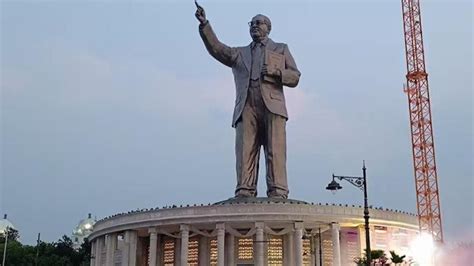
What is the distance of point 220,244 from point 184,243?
3.02 meters

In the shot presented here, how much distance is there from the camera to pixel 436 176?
238 feet

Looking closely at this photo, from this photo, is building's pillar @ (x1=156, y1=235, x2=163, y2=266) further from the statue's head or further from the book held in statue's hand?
the statue's head

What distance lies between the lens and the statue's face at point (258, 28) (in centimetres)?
5144

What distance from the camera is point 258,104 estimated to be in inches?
2012

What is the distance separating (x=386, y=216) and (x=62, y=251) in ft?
165

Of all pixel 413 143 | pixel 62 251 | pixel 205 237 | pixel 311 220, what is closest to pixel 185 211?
pixel 205 237

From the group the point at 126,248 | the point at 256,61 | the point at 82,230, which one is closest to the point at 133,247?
the point at 126,248

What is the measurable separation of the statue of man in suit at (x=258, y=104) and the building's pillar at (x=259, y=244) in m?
4.08

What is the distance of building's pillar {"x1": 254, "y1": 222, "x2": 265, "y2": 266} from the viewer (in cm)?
4569

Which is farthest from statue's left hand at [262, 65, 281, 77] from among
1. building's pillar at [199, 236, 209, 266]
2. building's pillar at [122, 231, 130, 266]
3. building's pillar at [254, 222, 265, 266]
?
building's pillar at [122, 231, 130, 266]

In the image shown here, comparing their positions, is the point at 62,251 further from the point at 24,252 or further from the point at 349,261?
the point at 349,261

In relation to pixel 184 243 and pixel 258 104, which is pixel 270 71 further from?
pixel 184 243

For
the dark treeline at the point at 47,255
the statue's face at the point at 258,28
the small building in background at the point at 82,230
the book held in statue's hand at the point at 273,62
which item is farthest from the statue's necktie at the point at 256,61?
the small building in background at the point at 82,230

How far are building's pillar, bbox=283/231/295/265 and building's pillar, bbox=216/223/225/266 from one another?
5.15m
